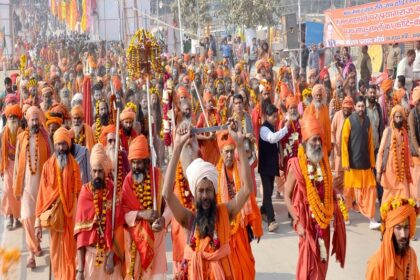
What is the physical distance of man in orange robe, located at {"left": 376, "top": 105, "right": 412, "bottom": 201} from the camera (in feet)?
26.8

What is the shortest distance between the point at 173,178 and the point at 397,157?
444 centimetres

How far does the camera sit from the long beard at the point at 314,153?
19.2 feet

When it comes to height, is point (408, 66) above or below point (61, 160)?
above

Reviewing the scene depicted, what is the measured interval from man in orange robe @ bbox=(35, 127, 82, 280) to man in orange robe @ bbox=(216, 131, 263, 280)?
4.56 feet

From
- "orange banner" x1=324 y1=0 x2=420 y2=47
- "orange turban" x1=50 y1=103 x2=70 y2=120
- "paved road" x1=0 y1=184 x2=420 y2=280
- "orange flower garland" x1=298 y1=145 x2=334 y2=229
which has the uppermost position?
"orange banner" x1=324 y1=0 x2=420 y2=47

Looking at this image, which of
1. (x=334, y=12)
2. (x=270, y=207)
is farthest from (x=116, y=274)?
(x=334, y=12)

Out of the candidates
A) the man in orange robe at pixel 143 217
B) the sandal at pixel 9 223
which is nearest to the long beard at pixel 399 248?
the man in orange robe at pixel 143 217

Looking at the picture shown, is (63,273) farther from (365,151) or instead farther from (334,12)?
(334,12)

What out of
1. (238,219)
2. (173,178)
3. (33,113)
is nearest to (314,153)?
(238,219)

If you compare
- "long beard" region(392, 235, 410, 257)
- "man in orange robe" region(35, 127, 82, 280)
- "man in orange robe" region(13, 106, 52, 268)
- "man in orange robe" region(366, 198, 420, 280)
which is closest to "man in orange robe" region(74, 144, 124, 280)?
"man in orange robe" region(35, 127, 82, 280)

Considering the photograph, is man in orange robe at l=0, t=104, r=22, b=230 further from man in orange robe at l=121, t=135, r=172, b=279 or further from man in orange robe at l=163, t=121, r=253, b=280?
man in orange robe at l=163, t=121, r=253, b=280

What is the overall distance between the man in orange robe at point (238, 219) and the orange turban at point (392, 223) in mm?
1359

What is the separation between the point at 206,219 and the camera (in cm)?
434

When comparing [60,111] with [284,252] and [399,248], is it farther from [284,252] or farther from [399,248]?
[399,248]
